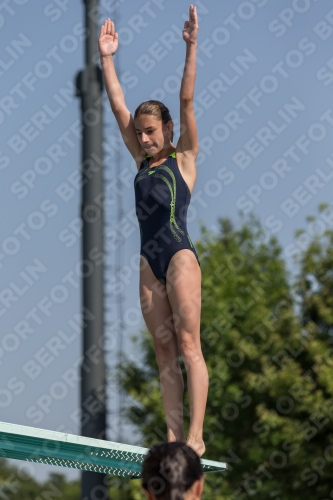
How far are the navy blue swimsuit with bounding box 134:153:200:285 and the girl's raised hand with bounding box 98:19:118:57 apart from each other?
926mm

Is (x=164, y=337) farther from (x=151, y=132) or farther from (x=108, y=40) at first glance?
(x=108, y=40)

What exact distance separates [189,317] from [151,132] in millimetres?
1148

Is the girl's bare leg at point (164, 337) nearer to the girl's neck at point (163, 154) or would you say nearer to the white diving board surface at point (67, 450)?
the white diving board surface at point (67, 450)

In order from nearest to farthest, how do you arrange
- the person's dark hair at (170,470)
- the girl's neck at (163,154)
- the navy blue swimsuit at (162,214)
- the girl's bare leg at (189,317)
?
1. the person's dark hair at (170,470)
2. the girl's bare leg at (189,317)
3. the navy blue swimsuit at (162,214)
4. the girl's neck at (163,154)

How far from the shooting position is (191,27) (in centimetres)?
504

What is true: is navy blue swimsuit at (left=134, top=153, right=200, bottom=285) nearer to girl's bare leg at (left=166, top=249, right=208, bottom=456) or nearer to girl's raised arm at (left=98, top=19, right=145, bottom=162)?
girl's bare leg at (left=166, top=249, right=208, bottom=456)

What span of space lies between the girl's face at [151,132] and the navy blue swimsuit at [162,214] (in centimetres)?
12

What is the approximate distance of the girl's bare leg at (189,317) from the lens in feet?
16.2

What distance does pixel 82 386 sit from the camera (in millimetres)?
7477

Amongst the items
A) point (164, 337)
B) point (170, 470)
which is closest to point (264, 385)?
point (164, 337)

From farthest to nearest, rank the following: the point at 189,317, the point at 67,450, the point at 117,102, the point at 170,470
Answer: the point at 117,102, the point at 189,317, the point at 67,450, the point at 170,470

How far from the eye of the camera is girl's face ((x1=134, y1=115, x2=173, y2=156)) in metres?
5.11

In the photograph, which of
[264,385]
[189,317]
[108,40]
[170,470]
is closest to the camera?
[170,470]

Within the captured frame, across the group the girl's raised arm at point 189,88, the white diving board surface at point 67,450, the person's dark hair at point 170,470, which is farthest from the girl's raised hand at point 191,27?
the person's dark hair at point 170,470
